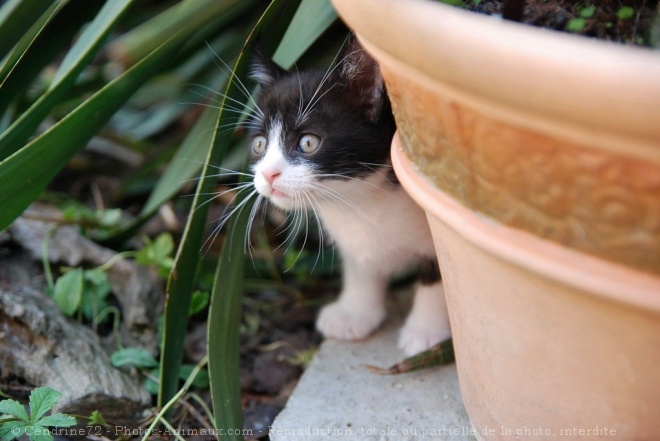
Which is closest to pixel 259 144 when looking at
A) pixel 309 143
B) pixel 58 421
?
pixel 309 143

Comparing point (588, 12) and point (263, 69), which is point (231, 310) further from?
point (588, 12)

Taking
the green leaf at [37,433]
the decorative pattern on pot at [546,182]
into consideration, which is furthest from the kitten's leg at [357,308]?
the decorative pattern on pot at [546,182]

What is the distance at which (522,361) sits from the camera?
80 cm

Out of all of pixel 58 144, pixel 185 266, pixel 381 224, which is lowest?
pixel 381 224

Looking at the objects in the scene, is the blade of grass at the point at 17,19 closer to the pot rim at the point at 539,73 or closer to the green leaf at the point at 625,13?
the pot rim at the point at 539,73

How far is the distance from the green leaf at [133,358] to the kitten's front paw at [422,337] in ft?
1.53

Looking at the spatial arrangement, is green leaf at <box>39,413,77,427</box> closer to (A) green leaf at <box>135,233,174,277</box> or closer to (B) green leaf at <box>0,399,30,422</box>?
(B) green leaf at <box>0,399,30,422</box>

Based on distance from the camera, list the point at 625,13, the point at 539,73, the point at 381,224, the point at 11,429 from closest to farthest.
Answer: the point at 539,73 < the point at 625,13 < the point at 11,429 < the point at 381,224

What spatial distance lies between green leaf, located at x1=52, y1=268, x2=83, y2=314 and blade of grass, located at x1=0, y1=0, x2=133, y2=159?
10.9 inches

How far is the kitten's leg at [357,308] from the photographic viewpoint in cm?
136

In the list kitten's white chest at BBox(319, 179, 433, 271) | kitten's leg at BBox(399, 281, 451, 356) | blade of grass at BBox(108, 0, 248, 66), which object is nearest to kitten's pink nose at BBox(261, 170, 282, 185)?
kitten's white chest at BBox(319, 179, 433, 271)

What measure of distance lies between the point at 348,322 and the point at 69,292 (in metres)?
0.53

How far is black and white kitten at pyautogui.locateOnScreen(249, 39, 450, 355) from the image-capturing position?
113 cm

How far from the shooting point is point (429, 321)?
4.23ft
